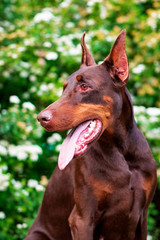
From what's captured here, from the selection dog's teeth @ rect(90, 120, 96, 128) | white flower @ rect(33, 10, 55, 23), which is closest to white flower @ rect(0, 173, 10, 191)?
dog's teeth @ rect(90, 120, 96, 128)

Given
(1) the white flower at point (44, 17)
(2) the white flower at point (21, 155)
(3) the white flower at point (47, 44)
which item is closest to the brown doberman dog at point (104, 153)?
(2) the white flower at point (21, 155)

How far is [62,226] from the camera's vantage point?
327 cm

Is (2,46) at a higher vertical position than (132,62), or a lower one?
higher

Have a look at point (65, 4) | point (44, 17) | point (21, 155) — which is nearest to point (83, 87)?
point (21, 155)

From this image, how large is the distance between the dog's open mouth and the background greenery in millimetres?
1845

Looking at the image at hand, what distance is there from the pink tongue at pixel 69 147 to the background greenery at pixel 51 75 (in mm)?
1832

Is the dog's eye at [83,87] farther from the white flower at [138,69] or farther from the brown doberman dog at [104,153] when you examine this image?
the white flower at [138,69]

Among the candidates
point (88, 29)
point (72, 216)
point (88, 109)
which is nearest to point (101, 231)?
point (72, 216)

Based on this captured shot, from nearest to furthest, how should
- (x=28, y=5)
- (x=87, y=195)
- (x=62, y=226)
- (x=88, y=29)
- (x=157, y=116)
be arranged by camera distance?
(x=87, y=195) → (x=62, y=226) → (x=157, y=116) → (x=88, y=29) → (x=28, y=5)

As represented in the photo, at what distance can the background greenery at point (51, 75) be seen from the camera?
182 inches

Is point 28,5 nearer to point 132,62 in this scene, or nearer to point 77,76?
point 132,62

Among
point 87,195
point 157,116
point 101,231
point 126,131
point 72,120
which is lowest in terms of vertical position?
point 157,116

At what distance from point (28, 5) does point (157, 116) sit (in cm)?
301

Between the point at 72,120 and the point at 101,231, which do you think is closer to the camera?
the point at 72,120
